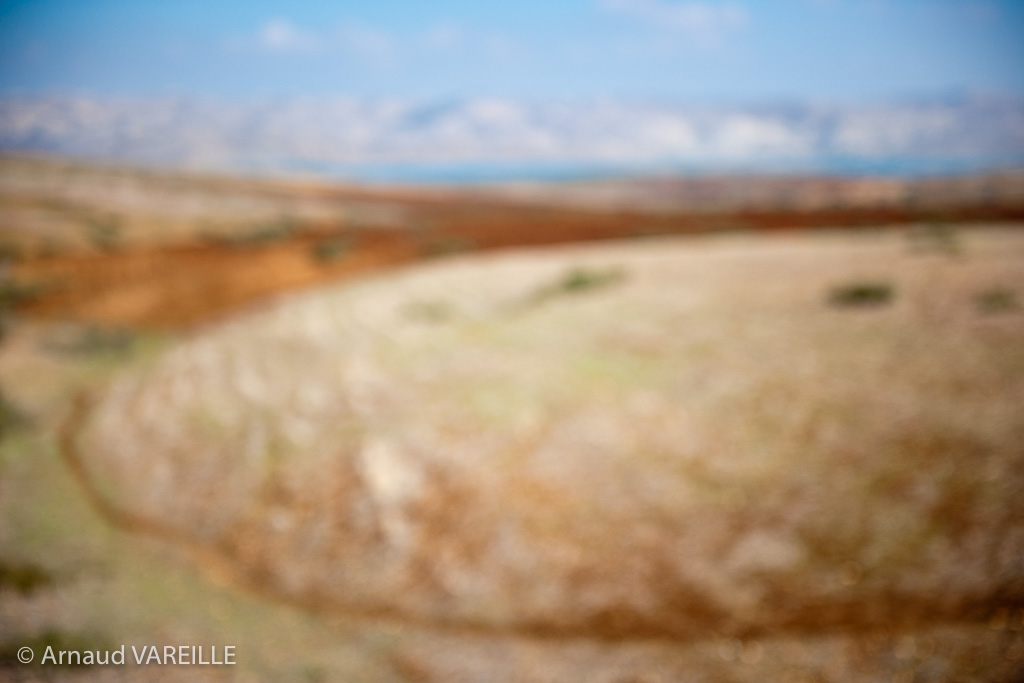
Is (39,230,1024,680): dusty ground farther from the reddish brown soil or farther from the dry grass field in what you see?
the reddish brown soil

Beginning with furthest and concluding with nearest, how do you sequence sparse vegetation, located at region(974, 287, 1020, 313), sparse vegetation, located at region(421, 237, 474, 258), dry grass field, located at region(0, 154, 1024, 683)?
sparse vegetation, located at region(421, 237, 474, 258) < sparse vegetation, located at region(974, 287, 1020, 313) < dry grass field, located at region(0, 154, 1024, 683)

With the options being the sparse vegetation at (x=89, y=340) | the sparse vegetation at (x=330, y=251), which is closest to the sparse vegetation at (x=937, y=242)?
the sparse vegetation at (x=89, y=340)

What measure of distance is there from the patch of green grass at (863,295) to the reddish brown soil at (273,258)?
54.4ft

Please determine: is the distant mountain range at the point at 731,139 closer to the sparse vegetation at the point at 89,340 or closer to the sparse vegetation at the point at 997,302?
the sparse vegetation at the point at 89,340

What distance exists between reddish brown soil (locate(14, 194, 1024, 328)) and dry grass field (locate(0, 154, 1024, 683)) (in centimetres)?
716

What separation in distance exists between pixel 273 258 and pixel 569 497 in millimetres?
20090

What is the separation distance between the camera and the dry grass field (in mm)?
5605

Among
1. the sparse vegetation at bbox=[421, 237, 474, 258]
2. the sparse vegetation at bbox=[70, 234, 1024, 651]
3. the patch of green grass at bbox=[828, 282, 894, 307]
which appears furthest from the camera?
the sparse vegetation at bbox=[421, 237, 474, 258]

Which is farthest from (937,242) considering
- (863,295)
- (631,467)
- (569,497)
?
(569,497)

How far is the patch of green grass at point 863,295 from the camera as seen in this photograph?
10.4 m

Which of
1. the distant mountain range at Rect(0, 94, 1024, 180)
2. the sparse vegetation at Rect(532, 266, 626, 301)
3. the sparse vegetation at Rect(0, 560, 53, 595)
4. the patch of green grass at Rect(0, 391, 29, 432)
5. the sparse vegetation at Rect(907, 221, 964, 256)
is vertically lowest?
the sparse vegetation at Rect(0, 560, 53, 595)

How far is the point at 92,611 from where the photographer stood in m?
6.21

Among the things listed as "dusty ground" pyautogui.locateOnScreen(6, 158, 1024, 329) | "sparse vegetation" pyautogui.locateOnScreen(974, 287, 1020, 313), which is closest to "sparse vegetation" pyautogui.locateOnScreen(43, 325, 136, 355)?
"dusty ground" pyautogui.locateOnScreen(6, 158, 1024, 329)

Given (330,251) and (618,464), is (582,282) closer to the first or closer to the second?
(618,464)
